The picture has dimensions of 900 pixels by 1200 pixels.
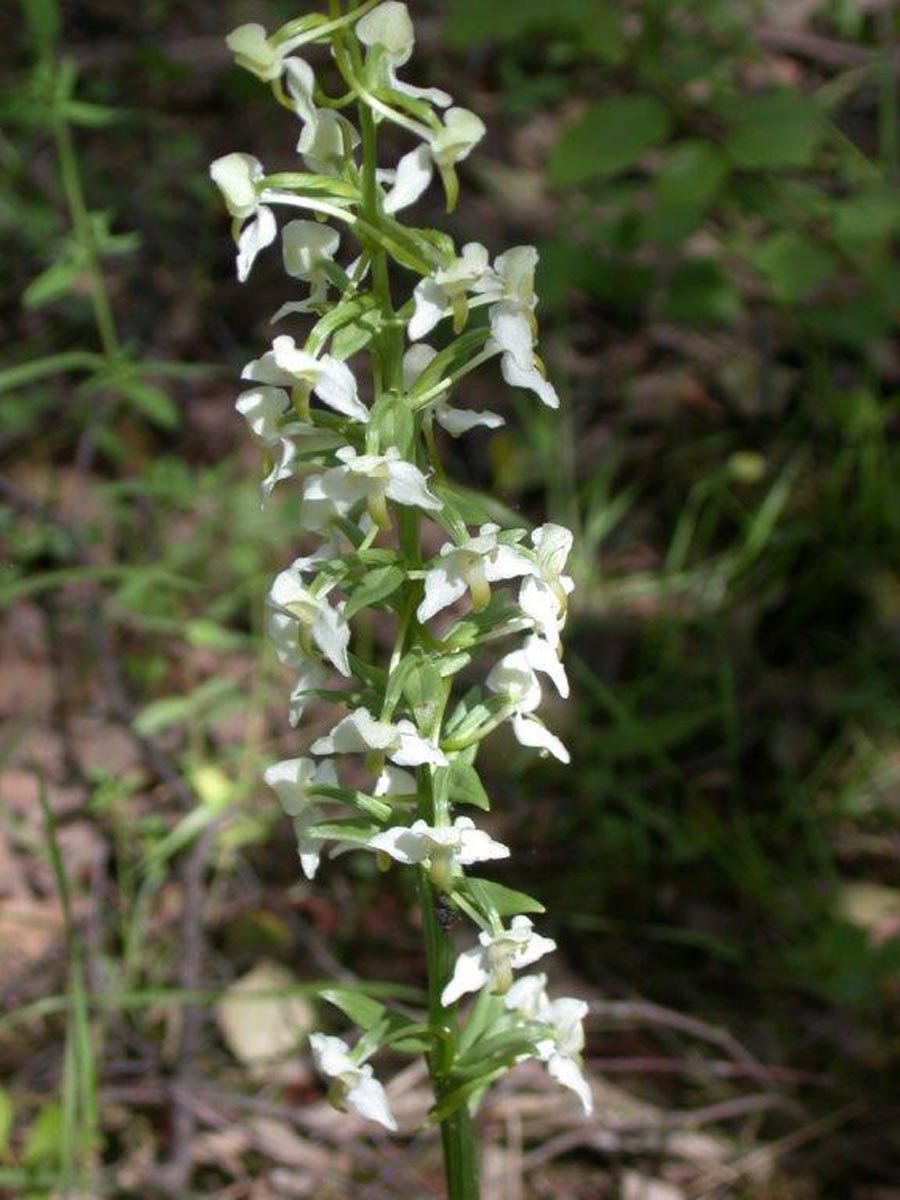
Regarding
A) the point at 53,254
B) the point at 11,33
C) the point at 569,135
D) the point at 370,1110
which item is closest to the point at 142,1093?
the point at 370,1110

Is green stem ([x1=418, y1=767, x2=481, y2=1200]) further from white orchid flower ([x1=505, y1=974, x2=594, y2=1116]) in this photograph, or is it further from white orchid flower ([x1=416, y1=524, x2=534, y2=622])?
white orchid flower ([x1=416, y1=524, x2=534, y2=622])

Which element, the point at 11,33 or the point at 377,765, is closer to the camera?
the point at 377,765

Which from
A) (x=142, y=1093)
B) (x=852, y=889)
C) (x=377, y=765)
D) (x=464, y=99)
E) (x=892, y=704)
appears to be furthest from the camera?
(x=464, y=99)

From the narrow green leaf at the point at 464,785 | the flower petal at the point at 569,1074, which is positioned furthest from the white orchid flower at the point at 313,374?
the flower petal at the point at 569,1074

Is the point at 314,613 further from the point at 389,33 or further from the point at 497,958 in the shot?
the point at 389,33

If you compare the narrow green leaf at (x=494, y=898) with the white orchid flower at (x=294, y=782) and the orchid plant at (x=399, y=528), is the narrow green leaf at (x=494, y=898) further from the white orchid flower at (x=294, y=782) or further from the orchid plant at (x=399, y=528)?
the white orchid flower at (x=294, y=782)

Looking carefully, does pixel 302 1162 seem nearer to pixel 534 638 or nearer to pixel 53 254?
pixel 534 638
